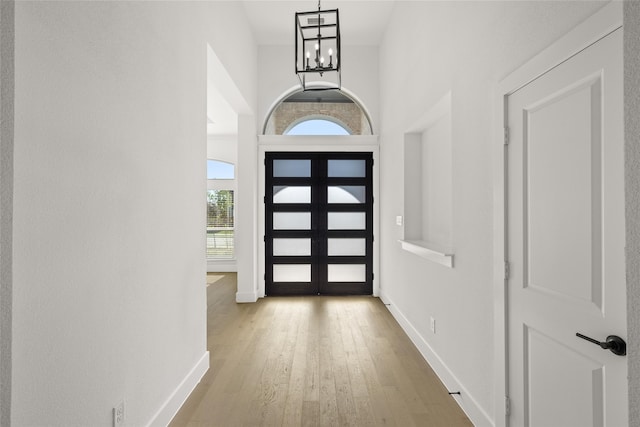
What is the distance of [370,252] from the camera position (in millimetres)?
5852

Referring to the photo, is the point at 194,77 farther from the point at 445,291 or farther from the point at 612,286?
the point at 612,286

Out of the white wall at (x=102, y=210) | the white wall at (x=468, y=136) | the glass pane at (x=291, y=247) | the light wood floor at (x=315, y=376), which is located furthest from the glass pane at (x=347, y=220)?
the white wall at (x=102, y=210)

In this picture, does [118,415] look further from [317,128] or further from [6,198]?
[317,128]

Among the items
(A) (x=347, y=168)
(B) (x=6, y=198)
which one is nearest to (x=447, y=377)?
(B) (x=6, y=198)

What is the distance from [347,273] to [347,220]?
2.77 ft

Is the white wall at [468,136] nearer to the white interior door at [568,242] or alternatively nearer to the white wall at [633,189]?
the white interior door at [568,242]

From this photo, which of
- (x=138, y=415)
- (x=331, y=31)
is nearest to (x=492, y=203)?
(x=138, y=415)

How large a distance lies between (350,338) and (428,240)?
1.33 meters

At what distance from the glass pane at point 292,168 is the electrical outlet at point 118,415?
4309mm

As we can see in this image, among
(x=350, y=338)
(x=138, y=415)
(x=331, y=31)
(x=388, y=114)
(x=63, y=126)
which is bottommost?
(x=350, y=338)

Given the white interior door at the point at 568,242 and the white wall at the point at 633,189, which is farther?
the white interior door at the point at 568,242

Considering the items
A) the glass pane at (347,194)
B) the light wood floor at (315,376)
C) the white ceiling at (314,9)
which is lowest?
the light wood floor at (315,376)

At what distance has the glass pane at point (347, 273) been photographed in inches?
231

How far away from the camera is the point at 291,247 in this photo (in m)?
5.84
